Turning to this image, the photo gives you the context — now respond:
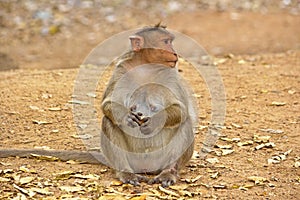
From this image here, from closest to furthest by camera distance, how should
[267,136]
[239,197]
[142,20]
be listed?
[239,197] → [267,136] → [142,20]

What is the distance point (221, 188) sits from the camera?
5.01 meters

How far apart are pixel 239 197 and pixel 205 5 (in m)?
9.91

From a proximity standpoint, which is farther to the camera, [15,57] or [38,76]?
[15,57]

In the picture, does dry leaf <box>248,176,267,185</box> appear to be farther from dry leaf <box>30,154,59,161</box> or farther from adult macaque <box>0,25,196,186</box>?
dry leaf <box>30,154,59,161</box>

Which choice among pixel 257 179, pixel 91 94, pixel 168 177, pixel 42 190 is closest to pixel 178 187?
pixel 168 177

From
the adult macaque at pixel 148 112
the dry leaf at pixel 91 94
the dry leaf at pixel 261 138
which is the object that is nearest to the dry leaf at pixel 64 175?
the adult macaque at pixel 148 112

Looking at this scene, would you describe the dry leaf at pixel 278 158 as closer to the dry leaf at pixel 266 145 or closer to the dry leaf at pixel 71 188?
the dry leaf at pixel 266 145

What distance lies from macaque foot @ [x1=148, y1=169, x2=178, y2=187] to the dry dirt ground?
0.07 m

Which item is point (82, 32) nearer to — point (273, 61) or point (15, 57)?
point (15, 57)

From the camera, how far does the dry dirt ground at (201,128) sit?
4.94m

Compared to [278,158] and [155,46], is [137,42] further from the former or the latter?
[278,158]

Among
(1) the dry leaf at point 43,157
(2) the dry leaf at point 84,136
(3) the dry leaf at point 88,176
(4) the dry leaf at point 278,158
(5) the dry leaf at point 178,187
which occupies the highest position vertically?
(2) the dry leaf at point 84,136

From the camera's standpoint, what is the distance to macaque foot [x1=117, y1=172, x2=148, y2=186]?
5004 mm

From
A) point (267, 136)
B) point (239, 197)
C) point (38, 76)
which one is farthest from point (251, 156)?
point (38, 76)
